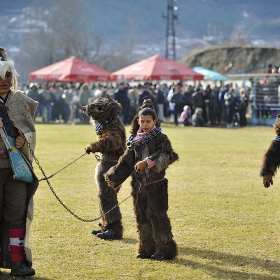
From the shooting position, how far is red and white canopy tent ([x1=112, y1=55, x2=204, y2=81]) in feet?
109

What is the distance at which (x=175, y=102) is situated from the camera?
3059 centimetres

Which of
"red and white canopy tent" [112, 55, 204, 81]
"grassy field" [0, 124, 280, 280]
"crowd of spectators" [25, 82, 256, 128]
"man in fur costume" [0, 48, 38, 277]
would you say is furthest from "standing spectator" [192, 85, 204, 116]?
"man in fur costume" [0, 48, 38, 277]

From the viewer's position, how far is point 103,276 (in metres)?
7.44

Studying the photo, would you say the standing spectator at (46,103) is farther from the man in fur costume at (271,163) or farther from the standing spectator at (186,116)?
the man in fur costume at (271,163)

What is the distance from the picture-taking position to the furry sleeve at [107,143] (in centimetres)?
885

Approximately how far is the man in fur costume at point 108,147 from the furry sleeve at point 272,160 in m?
1.83

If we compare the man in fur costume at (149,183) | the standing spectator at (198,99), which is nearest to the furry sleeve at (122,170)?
the man in fur costume at (149,183)

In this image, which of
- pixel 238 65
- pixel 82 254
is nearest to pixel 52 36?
pixel 238 65

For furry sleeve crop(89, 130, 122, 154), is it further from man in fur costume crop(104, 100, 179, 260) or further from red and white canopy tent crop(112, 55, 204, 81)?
red and white canopy tent crop(112, 55, 204, 81)

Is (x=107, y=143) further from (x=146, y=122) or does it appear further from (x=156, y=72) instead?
(x=156, y=72)

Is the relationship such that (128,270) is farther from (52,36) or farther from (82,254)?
(52,36)

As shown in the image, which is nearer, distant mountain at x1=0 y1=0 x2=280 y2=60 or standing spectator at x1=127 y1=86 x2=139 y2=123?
standing spectator at x1=127 y1=86 x2=139 y2=123

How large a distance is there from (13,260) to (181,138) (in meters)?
17.1

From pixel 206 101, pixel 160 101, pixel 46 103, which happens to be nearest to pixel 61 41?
pixel 46 103
